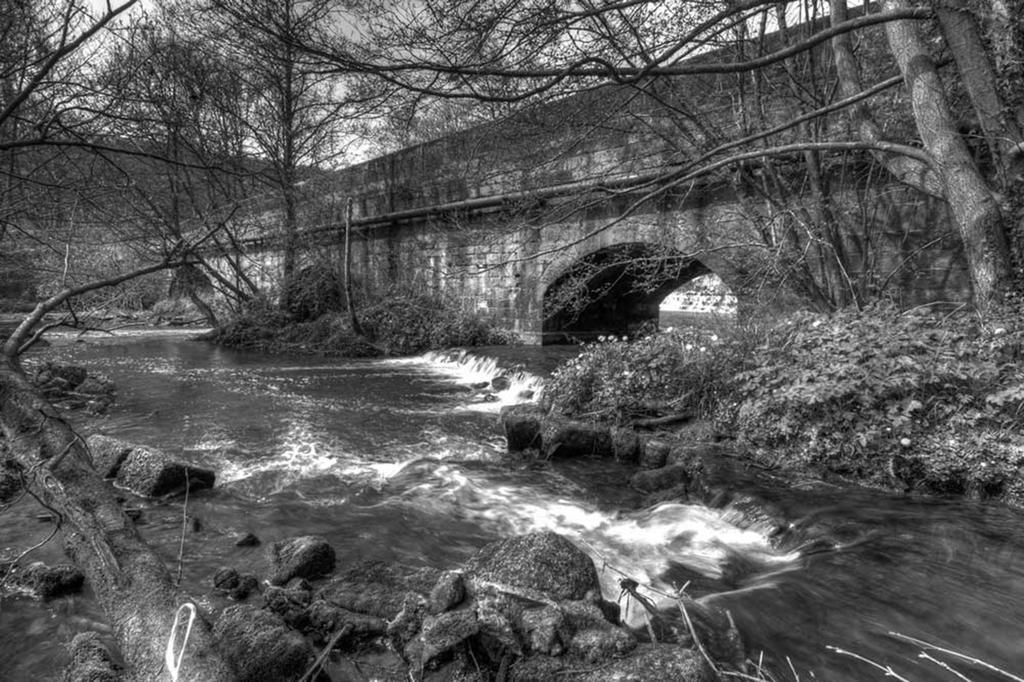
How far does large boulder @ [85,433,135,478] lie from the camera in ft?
15.5

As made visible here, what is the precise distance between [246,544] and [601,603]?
232 cm

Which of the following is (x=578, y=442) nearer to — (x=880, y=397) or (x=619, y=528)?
(x=619, y=528)

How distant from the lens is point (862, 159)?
657cm

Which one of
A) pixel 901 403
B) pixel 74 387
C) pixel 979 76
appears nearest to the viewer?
pixel 901 403

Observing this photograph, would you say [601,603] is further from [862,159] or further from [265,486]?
[862,159]

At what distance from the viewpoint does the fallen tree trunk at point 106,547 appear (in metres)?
1.67

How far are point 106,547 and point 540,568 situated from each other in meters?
1.69

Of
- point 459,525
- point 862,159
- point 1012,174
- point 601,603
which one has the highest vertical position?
point 862,159

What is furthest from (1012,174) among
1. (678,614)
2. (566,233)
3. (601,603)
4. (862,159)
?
(566,233)

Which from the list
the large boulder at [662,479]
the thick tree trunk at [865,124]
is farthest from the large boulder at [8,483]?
the thick tree trunk at [865,124]

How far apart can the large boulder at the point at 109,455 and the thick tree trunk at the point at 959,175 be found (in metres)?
7.19

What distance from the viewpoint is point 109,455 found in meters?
4.86

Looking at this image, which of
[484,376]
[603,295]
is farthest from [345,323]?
[603,295]

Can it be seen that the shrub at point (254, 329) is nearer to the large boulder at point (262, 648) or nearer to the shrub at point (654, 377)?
the shrub at point (654, 377)
